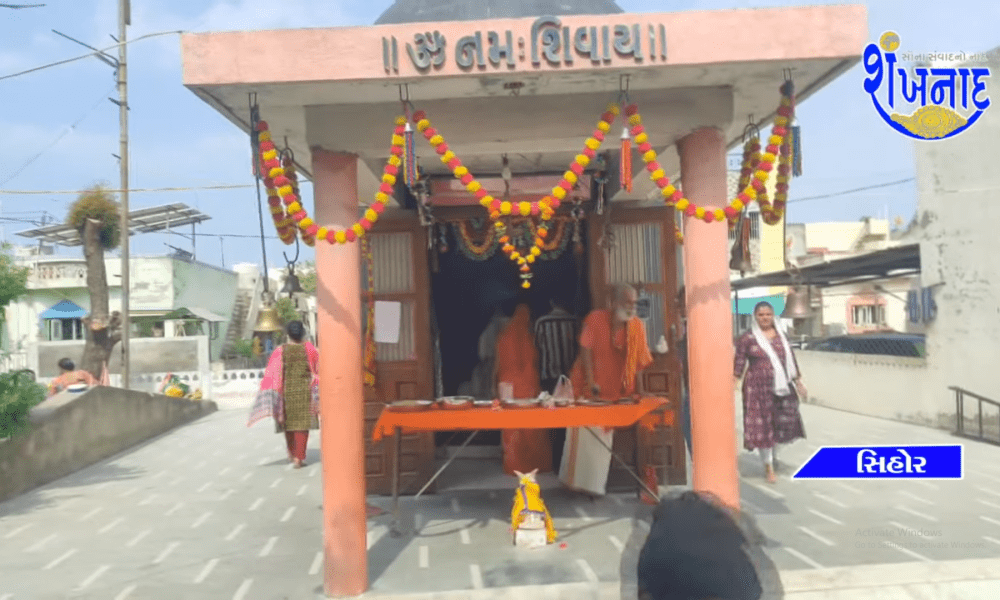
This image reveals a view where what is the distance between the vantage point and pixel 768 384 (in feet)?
24.9

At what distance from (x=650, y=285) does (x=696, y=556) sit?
20.4 feet

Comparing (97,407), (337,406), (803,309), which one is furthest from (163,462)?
(803,309)

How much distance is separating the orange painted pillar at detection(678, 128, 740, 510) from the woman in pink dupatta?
499 cm

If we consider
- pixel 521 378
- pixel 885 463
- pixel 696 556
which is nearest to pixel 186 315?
pixel 521 378

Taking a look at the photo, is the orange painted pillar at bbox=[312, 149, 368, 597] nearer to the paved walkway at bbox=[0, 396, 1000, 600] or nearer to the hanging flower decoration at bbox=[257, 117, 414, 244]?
the hanging flower decoration at bbox=[257, 117, 414, 244]

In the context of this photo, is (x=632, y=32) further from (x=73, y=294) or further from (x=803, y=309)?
(x=73, y=294)

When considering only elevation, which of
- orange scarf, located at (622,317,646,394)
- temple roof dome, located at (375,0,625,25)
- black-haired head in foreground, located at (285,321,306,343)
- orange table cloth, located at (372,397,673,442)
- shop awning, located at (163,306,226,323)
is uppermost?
temple roof dome, located at (375,0,625,25)

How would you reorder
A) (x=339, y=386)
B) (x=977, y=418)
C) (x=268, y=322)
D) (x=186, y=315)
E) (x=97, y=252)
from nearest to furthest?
(x=339, y=386)
(x=268, y=322)
(x=977, y=418)
(x=97, y=252)
(x=186, y=315)

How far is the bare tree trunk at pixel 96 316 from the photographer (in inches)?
601

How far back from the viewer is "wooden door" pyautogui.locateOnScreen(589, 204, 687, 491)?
7.62m

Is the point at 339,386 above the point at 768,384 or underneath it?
above

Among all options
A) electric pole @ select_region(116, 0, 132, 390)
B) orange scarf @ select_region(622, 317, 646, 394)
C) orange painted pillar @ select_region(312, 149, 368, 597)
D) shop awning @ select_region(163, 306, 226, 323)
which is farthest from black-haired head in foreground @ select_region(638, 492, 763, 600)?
shop awning @ select_region(163, 306, 226, 323)

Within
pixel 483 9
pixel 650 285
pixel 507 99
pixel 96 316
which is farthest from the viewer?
pixel 96 316

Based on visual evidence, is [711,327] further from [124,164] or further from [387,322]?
[124,164]
